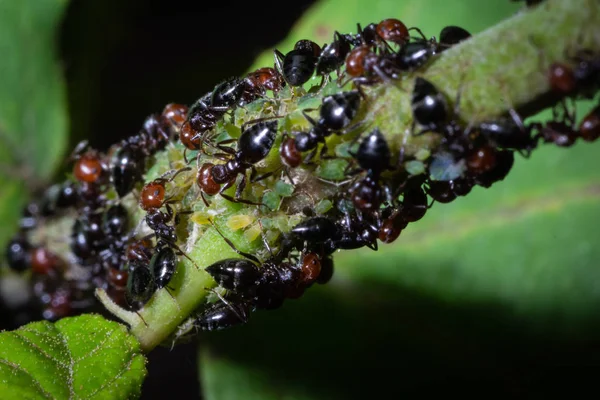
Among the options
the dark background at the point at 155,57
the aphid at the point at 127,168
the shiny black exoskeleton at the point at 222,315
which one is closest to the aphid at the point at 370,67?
the shiny black exoskeleton at the point at 222,315

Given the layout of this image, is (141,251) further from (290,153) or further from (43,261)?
(43,261)

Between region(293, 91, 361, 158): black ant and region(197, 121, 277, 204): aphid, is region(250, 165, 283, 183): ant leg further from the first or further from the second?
region(293, 91, 361, 158): black ant

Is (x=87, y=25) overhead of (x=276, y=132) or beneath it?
overhead

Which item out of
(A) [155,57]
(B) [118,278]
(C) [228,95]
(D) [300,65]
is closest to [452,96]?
(D) [300,65]

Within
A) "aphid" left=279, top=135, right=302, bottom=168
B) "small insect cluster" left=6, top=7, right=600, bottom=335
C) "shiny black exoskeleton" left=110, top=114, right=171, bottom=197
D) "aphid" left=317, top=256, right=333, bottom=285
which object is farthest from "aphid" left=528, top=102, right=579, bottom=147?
"shiny black exoskeleton" left=110, top=114, right=171, bottom=197

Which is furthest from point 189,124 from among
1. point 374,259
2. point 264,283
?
point 374,259

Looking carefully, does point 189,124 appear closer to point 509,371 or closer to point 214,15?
point 509,371

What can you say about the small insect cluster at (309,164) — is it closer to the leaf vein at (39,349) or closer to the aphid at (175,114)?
the aphid at (175,114)
